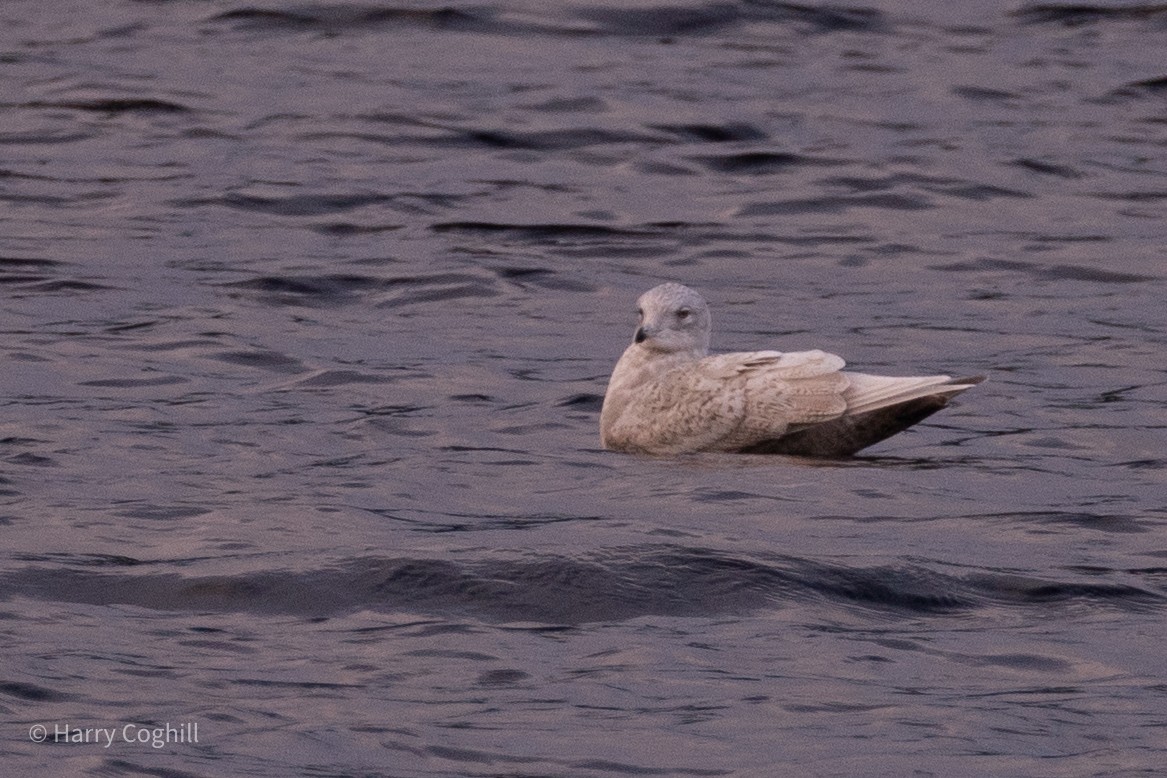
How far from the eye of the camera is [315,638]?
668cm

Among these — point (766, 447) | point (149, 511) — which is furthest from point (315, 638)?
point (766, 447)

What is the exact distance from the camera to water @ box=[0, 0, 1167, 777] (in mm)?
6094

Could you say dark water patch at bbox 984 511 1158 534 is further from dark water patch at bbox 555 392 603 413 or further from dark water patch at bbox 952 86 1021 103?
dark water patch at bbox 952 86 1021 103

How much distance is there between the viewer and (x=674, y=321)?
10.0 meters

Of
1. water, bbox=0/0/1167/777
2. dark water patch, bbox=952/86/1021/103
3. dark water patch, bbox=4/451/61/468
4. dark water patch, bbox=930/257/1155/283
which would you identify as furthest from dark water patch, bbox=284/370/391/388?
dark water patch, bbox=952/86/1021/103

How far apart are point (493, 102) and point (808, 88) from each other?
112 inches

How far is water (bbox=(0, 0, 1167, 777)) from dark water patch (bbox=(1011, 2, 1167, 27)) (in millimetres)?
53

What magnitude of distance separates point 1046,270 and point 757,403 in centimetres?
545

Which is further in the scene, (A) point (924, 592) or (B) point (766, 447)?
(B) point (766, 447)

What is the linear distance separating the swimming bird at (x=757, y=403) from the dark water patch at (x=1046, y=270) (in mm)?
4908

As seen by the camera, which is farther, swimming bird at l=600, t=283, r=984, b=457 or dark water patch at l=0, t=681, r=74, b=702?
swimming bird at l=600, t=283, r=984, b=457

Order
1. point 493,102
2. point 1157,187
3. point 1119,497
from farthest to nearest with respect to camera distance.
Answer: point 493,102
point 1157,187
point 1119,497

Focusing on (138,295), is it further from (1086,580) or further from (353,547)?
(1086,580)

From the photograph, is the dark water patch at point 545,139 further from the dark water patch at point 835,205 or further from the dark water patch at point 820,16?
the dark water patch at point 820,16
